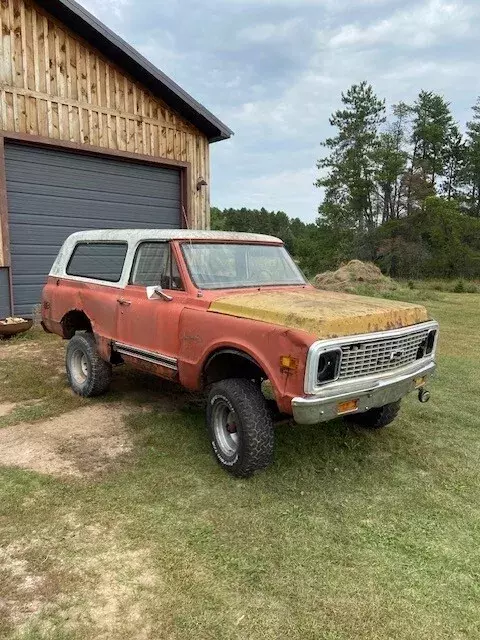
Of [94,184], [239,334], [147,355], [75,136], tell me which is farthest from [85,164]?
[239,334]

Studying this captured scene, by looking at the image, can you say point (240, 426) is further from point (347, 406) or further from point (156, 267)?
point (156, 267)

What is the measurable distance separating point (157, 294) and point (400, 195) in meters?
44.8

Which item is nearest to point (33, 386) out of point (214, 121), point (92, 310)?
point (92, 310)

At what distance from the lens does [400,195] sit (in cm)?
4528

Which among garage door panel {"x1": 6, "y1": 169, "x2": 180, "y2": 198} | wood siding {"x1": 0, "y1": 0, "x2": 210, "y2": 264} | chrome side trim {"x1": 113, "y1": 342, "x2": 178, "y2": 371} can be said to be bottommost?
chrome side trim {"x1": 113, "y1": 342, "x2": 178, "y2": 371}

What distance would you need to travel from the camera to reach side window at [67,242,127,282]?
5.39m

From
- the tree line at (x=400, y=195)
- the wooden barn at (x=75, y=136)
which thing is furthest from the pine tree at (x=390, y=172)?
the wooden barn at (x=75, y=136)

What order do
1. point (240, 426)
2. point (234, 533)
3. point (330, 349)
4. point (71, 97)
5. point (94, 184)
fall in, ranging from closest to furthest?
point (234, 533) < point (330, 349) < point (240, 426) < point (71, 97) < point (94, 184)

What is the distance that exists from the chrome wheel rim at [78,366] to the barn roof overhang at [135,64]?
7.08 metres

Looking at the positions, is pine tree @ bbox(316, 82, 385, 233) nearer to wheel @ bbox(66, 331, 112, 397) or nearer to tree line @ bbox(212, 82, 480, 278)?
tree line @ bbox(212, 82, 480, 278)

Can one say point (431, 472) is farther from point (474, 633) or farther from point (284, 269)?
point (284, 269)

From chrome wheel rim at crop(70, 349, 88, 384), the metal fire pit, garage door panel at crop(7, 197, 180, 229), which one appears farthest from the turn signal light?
garage door panel at crop(7, 197, 180, 229)

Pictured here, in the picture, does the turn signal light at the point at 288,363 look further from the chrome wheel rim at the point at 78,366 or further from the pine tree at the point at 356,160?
the pine tree at the point at 356,160

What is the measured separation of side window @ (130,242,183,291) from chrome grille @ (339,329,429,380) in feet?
5.73
